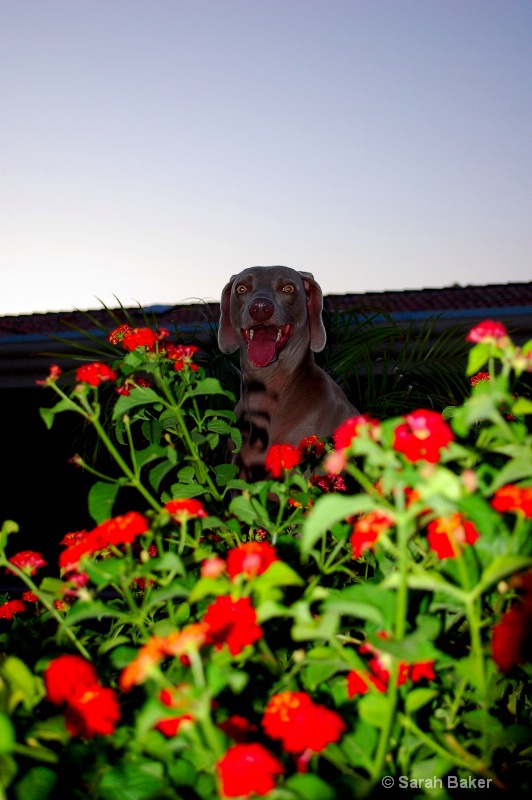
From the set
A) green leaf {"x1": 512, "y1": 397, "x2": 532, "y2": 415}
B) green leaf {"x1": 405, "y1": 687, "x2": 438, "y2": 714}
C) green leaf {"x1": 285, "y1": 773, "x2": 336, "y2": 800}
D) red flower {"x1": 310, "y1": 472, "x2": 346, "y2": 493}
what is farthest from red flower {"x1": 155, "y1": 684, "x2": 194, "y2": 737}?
red flower {"x1": 310, "y1": 472, "x2": 346, "y2": 493}

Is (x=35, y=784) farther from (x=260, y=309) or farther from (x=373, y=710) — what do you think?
(x=260, y=309)

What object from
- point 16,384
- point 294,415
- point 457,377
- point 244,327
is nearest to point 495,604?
point 294,415

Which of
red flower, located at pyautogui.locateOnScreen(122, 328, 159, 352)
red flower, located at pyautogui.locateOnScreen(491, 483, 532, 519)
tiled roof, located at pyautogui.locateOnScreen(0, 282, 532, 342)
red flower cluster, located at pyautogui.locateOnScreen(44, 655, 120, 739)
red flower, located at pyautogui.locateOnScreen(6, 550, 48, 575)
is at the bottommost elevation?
red flower cluster, located at pyautogui.locateOnScreen(44, 655, 120, 739)

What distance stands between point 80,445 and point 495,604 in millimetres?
2608

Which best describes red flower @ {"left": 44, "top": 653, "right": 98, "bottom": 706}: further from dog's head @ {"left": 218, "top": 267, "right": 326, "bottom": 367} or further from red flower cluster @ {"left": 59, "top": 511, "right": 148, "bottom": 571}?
dog's head @ {"left": 218, "top": 267, "right": 326, "bottom": 367}

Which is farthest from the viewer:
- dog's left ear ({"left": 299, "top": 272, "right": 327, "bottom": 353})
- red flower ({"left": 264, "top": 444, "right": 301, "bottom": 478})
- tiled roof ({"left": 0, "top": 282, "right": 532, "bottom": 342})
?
tiled roof ({"left": 0, "top": 282, "right": 532, "bottom": 342})

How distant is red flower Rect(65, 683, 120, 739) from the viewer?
0.74m

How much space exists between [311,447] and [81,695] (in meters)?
1.10

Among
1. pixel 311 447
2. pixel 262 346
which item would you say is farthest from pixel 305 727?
pixel 262 346

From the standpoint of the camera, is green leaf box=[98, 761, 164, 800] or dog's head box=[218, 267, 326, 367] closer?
green leaf box=[98, 761, 164, 800]

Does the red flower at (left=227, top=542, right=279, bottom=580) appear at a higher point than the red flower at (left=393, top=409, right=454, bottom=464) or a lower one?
lower

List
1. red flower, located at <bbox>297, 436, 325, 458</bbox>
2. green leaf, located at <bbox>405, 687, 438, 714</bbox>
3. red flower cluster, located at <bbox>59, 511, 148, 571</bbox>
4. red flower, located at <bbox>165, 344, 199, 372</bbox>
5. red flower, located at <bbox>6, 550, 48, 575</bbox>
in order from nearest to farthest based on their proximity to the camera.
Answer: green leaf, located at <bbox>405, 687, 438, 714</bbox>, red flower cluster, located at <bbox>59, 511, 148, 571</bbox>, red flower, located at <bbox>6, 550, 48, 575</bbox>, red flower, located at <bbox>165, 344, 199, 372</bbox>, red flower, located at <bbox>297, 436, 325, 458</bbox>

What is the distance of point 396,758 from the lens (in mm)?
865

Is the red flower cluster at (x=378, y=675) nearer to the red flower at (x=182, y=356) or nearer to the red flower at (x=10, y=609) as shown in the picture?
A: the red flower at (x=182, y=356)
